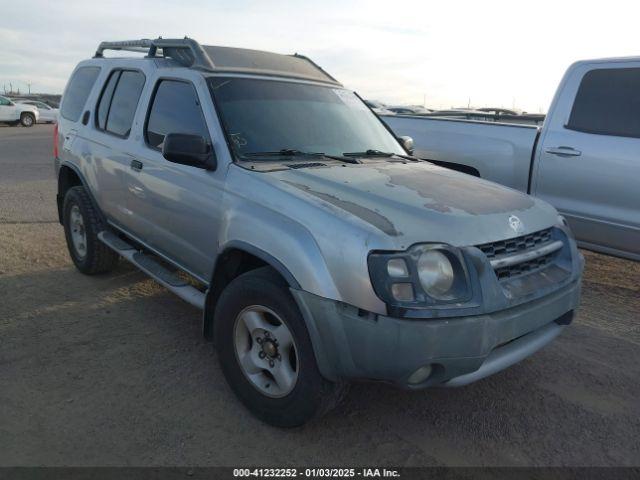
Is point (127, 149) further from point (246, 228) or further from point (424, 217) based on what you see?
point (424, 217)

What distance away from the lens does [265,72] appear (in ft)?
13.1

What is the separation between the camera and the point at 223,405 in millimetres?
3182

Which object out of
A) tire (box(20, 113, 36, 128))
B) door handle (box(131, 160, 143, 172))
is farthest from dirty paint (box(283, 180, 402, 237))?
tire (box(20, 113, 36, 128))

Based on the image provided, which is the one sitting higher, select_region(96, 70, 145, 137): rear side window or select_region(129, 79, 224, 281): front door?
select_region(96, 70, 145, 137): rear side window

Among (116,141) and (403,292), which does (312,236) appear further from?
(116,141)

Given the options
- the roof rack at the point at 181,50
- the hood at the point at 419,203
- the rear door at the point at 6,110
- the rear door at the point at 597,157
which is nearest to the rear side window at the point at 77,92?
the roof rack at the point at 181,50

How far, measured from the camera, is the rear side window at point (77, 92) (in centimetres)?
534

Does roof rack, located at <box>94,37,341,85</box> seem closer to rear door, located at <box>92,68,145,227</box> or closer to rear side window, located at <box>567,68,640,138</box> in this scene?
rear door, located at <box>92,68,145,227</box>

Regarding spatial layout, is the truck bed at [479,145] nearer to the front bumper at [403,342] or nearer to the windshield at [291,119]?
the windshield at [291,119]

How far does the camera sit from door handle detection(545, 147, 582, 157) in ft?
16.3

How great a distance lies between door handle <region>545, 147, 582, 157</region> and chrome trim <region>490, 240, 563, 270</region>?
211 cm

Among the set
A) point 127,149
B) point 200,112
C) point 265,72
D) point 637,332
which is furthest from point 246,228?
point 637,332

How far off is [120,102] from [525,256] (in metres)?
3.51

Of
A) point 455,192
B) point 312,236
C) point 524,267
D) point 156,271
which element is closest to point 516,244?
point 524,267
